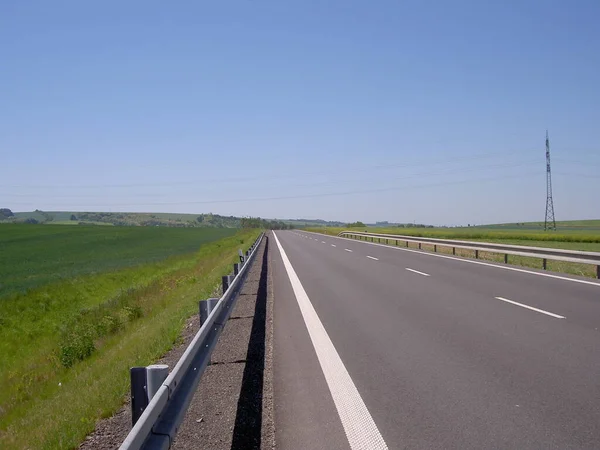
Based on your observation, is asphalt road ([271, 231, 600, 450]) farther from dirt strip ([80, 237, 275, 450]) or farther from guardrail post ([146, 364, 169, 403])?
guardrail post ([146, 364, 169, 403])

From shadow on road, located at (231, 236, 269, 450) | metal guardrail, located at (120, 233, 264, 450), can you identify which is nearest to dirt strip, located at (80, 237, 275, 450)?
shadow on road, located at (231, 236, 269, 450)

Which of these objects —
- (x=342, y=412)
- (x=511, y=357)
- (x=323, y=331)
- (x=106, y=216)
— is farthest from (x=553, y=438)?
(x=106, y=216)

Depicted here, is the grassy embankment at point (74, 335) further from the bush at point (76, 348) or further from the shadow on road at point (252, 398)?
the shadow on road at point (252, 398)

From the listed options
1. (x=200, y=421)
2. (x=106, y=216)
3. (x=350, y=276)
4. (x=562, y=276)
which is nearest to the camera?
(x=200, y=421)

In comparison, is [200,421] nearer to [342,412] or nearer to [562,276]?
[342,412]

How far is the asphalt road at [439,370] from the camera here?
5.00 meters

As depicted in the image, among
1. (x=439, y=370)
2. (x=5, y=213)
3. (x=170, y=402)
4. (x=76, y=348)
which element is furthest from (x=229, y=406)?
(x=5, y=213)

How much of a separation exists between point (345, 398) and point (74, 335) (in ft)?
38.6

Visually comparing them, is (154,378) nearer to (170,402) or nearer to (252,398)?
(170,402)

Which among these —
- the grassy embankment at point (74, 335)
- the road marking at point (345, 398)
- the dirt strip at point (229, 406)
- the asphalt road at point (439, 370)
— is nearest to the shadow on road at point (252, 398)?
the dirt strip at point (229, 406)

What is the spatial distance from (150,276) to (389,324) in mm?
27979

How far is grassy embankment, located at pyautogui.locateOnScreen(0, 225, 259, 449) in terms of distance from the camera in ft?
23.3

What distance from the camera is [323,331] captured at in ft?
32.7

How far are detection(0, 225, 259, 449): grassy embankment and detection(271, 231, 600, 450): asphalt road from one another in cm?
219
